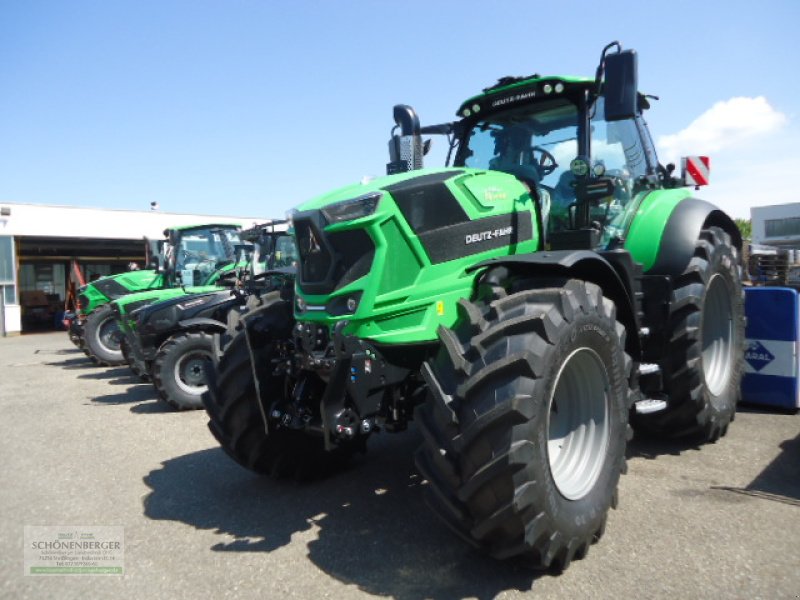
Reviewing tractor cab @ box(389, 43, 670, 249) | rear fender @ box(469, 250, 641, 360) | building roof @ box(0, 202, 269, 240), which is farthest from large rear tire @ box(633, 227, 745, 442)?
building roof @ box(0, 202, 269, 240)

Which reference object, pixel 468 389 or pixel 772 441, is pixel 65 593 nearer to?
pixel 468 389

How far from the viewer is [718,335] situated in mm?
5418

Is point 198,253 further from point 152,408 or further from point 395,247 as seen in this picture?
point 395,247

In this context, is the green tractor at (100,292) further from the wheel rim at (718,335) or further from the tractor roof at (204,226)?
the wheel rim at (718,335)

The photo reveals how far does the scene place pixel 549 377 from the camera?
2830 mm

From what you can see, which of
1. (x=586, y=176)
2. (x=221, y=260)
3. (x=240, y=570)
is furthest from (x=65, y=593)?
(x=221, y=260)

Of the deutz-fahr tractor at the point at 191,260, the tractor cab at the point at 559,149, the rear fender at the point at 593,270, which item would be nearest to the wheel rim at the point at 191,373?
the deutz-fahr tractor at the point at 191,260

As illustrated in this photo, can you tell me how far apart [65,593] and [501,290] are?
2.78 meters

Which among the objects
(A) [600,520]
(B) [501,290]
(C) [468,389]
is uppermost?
(B) [501,290]

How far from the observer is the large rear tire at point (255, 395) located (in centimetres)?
381

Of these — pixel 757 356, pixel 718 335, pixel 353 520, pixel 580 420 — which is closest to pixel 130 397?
pixel 353 520

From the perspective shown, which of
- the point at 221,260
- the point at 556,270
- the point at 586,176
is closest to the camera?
the point at 556,270

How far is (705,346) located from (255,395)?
4051mm

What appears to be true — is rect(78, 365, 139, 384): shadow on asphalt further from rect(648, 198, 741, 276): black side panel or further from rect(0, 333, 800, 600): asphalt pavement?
rect(648, 198, 741, 276): black side panel
